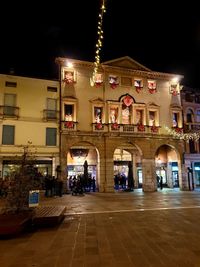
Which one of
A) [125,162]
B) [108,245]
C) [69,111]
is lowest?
[108,245]

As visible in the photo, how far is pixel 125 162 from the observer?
28656mm

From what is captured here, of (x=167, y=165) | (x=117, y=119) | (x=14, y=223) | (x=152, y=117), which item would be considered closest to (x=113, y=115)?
(x=117, y=119)

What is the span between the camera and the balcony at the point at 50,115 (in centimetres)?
2366

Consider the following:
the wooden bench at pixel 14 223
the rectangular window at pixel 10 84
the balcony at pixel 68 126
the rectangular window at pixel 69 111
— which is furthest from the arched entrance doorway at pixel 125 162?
the wooden bench at pixel 14 223

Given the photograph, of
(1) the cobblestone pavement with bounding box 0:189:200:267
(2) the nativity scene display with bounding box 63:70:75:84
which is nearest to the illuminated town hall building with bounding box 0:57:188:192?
(2) the nativity scene display with bounding box 63:70:75:84

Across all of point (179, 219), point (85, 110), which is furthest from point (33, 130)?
point (179, 219)

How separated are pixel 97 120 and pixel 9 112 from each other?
8.85 meters

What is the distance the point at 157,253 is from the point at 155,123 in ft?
75.3

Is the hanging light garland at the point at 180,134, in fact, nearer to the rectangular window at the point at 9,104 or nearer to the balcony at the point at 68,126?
the balcony at the point at 68,126

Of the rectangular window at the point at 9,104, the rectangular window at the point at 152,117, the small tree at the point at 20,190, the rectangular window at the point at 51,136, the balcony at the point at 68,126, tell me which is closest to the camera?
the small tree at the point at 20,190

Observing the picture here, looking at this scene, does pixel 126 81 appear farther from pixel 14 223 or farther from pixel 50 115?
pixel 14 223

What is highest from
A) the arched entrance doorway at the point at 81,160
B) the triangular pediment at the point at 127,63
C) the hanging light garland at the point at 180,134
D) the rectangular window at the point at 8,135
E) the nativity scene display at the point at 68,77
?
the triangular pediment at the point at 127,63

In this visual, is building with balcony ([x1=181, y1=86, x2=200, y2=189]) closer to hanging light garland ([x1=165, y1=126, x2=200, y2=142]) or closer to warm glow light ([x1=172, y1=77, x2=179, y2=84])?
hanging light garland ([x1=165, y1=126, x2=200, y2=142])

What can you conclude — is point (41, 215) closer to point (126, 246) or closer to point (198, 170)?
point (126, 246)
